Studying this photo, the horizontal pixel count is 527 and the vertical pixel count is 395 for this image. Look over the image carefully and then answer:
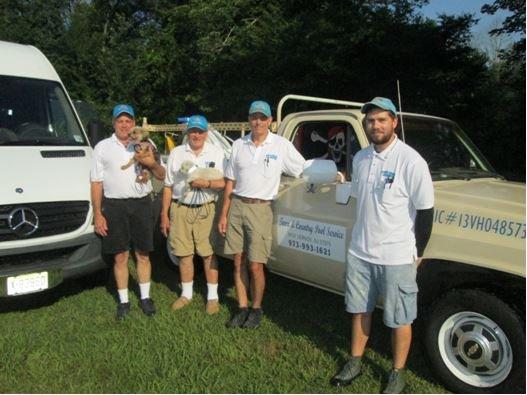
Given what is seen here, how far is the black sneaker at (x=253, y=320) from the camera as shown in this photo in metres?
4.61

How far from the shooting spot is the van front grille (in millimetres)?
4441

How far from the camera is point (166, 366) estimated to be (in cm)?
393

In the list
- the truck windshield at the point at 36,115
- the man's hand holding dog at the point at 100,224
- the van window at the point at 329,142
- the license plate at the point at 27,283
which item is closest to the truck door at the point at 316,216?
the van window at the point at 329,142

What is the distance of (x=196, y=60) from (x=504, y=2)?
12.4m

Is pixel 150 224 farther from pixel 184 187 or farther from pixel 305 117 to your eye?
pixel 305 117

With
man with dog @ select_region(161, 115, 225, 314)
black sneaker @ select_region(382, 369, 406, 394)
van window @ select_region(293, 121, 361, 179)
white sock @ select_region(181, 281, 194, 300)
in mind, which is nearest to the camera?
black sneaker @ select_region(382, 369, 406, 394)

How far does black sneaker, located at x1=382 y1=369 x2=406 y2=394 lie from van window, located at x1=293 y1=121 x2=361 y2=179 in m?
1.58

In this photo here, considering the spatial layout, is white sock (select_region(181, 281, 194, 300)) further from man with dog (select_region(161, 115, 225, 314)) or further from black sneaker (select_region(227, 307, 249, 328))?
black sneaker (select_region(227, 307, 249, 328))

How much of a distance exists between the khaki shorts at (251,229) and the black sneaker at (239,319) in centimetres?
53

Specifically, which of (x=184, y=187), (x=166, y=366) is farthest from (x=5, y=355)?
(x=184, y=187)

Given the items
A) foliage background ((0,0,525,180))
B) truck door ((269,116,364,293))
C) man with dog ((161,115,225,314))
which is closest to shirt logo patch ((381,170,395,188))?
truck door ((269,116,364,293))

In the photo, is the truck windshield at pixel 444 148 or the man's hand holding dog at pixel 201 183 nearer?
the truck windshield at pixel 444 148

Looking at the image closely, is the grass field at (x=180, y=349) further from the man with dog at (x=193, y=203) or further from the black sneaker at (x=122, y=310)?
the man with dog at (x=193, y=203)

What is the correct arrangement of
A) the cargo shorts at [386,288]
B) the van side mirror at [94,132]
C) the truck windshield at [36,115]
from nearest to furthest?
the cargo shorts at [386,288]
the truck windshield at [36,115]
the van side mirror at [94,132]
